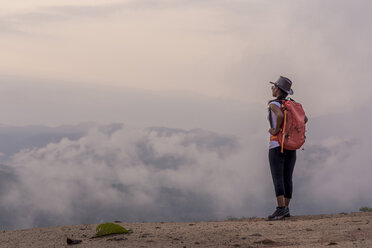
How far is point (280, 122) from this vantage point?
12977 millimetres

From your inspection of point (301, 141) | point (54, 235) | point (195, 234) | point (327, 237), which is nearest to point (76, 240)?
point (54, 235)

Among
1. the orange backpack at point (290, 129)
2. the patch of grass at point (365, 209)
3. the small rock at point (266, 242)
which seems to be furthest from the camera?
the patch of grass at point (365, 209)

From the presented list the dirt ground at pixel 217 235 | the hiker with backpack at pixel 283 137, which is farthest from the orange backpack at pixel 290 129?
the dirt ground at pixel 217 235

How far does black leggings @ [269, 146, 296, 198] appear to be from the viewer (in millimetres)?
13383

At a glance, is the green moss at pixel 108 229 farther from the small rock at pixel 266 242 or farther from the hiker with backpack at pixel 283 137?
the hiker with backpack at pixel 283 137

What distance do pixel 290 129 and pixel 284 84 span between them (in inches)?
42.6

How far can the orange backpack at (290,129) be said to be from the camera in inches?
513

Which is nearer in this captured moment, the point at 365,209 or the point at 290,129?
the point at 290,129

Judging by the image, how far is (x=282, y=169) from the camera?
13484 mm

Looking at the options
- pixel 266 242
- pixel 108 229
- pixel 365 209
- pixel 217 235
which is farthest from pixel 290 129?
pixel 108 229

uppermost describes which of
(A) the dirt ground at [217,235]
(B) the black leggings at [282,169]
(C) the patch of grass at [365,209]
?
(B) the black leggings at [282,169]

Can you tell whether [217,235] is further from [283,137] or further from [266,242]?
[283,137]

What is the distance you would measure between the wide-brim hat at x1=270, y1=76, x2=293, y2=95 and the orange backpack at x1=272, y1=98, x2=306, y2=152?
1.01 feet

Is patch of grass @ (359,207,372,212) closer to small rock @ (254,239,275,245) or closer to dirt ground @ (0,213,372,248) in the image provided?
dirt ground @ (0,213,372,248)
